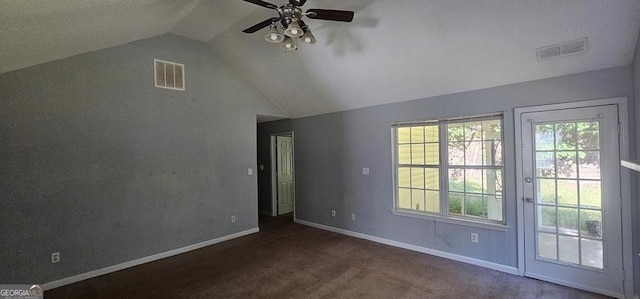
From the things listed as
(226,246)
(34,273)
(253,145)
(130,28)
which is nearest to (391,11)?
(130,28)

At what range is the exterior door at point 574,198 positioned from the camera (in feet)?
9.02

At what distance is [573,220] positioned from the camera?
2.96 meters

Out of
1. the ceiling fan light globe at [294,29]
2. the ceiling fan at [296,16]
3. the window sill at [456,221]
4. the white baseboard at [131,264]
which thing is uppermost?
the ceiling fan at [296,16]

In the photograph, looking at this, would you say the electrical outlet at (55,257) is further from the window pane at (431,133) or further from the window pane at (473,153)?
the window pane at (473,153)

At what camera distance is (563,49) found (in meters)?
2.69

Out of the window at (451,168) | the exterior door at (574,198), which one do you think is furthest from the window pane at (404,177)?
the exterior door at (574,198)

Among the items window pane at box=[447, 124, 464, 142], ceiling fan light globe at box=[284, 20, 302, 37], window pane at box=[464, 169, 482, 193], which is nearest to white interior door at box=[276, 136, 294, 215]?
window pane at box=[447, 124, 464, 142]

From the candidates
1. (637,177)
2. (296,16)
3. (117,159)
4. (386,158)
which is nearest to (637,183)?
(637,177)

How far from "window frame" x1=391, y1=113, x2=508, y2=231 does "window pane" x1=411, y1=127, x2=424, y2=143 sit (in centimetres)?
8

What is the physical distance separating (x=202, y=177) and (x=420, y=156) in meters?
3.42

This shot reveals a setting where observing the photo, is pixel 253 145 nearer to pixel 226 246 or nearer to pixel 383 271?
pixel 226 246

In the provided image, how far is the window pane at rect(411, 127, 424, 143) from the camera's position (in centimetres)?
412

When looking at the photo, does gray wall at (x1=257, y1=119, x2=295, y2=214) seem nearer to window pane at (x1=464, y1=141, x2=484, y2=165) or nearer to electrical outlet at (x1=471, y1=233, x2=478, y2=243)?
window pane at (x1=464, y1=141, x2=484, y2=165)

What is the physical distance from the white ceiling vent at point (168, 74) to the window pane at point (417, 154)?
12.0 ft
